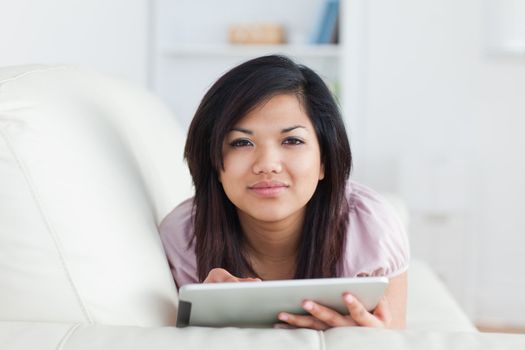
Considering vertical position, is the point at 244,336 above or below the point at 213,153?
below

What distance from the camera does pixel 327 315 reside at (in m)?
1.14

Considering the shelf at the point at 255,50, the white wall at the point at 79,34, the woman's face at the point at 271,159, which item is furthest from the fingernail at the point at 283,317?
the shelf at the point at 255,50

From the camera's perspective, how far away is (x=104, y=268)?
114cm

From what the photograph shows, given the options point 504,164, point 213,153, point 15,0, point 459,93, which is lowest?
point 504,164

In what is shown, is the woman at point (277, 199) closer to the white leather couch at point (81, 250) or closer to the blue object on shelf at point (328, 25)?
the white leather couch at point (81, 250)

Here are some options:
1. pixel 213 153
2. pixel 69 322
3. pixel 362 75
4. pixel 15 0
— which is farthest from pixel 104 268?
pixel 362 75

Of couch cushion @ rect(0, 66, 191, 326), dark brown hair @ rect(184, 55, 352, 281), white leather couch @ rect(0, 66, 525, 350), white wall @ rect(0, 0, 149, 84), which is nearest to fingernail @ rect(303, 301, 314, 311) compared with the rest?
white leather couch @ rect(0, 66, 525, 350)

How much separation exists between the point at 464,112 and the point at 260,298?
2.79 meters

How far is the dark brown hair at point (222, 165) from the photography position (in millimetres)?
1345

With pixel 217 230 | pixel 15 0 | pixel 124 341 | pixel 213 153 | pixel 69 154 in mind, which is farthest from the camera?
pixel 15 0

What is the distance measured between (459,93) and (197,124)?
2.52 m

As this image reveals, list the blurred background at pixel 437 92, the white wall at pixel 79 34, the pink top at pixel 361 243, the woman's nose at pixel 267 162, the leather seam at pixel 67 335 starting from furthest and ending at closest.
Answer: the blurred background at pixel 437 92
the white wall at pixel 79 34
the pink top at pixel 361 243
the woman's nose at pixel 267 162
the leather seam at pixel 67 335

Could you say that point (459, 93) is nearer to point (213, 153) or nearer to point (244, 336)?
point (213, 153)

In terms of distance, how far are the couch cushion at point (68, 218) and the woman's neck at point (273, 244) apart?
21cm
